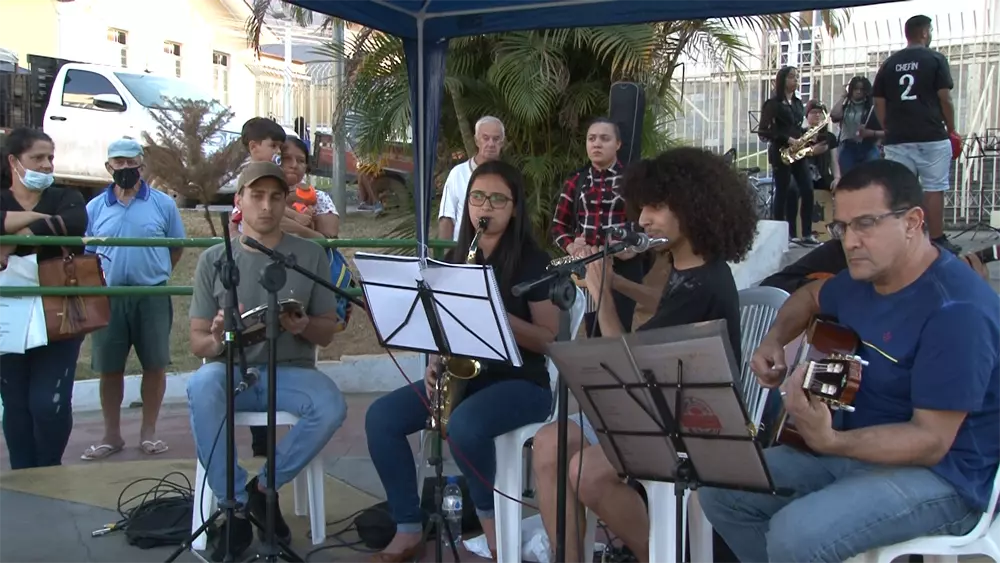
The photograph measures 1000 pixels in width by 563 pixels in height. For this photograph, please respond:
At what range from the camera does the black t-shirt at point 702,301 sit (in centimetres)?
333

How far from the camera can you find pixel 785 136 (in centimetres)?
1051

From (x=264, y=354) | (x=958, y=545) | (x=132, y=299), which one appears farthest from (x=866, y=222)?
(x=132, y=299)

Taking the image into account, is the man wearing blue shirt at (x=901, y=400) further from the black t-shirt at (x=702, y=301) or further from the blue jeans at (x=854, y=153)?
the blue jeans at (x=854, y=153)

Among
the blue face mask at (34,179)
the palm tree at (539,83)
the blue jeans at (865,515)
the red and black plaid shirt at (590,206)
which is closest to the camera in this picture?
the blue jeans at (865,515)

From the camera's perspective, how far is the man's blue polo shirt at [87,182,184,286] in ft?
18.8

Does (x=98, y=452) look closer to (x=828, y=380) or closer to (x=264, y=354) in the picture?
(x=264, y=354)

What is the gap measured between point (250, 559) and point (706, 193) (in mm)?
2104

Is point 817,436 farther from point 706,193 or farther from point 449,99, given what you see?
point 449,99

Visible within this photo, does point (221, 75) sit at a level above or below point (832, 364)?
above

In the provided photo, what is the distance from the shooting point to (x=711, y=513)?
10.6 feet

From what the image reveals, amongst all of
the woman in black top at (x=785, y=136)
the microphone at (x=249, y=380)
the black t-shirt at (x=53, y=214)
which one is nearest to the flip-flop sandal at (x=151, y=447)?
the black t-shirt at (x=53, y=214)

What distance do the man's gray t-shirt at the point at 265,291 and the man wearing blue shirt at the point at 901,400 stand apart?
221 cm

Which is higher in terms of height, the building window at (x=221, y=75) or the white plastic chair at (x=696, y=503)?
the building window at (x=221, y=75)

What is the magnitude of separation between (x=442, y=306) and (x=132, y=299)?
2775 millimetres
